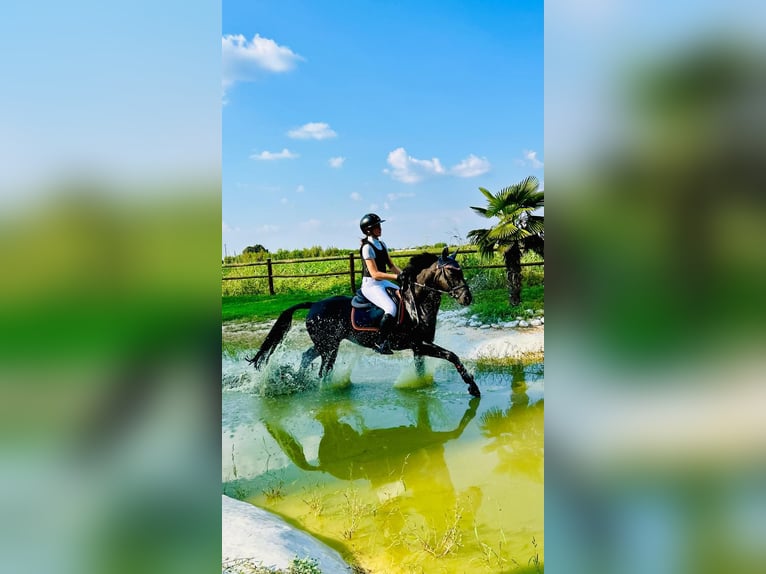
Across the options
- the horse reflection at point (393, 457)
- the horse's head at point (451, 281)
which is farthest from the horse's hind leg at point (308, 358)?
the horse's head at point (451, 281)

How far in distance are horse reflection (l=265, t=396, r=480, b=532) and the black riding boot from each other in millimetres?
799

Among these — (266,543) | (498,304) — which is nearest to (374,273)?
(266,543)

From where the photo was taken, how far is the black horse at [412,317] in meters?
5.37

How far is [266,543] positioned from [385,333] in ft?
10.1

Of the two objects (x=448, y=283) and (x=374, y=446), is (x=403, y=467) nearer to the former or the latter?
(x=374, y=446)

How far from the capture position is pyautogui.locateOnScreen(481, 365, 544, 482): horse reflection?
4.14 metres

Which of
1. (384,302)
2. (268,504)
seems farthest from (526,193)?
(268,504)

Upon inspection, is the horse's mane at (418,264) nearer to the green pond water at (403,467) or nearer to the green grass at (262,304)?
the green pond water at (403,467)

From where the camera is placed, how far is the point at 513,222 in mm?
8648

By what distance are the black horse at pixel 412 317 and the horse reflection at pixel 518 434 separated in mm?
527

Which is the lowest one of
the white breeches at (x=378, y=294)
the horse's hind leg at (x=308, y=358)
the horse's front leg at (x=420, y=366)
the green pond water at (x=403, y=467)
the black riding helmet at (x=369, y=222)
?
the green pond water at (x=403, y=467)
